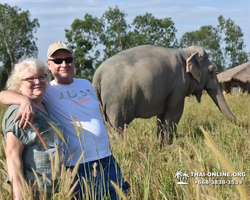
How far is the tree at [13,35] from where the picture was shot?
103 feet

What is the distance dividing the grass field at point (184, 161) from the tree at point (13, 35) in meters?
26.9

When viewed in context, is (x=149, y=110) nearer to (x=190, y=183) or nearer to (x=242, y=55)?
(x=190, y=183)

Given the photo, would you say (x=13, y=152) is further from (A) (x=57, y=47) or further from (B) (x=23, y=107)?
(A) (x=57, y=47)

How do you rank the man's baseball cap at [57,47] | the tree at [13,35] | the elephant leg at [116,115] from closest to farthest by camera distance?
the man's baseball cap at [57,47]
the elephant leg at [116,115]
the tree at [13,35]

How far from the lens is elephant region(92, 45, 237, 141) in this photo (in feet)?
17.9

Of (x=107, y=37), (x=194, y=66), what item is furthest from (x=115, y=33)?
(x=194, y=66)

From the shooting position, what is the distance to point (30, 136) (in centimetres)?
189

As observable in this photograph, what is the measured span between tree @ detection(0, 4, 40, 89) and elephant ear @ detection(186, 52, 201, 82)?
25.8m

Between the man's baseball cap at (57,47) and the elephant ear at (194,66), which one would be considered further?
the elephant ear at (194,66)

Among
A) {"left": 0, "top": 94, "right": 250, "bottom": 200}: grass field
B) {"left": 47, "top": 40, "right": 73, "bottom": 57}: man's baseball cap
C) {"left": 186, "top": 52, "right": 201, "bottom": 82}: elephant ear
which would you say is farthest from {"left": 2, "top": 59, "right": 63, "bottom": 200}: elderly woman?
{"left": 186, "top": 52, "right": 201, "bottom": 82}: elephant ear

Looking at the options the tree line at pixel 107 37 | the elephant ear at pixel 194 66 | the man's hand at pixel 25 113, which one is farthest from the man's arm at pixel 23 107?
the tree line at pixel 107 37

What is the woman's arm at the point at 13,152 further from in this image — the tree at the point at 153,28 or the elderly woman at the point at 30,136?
the tree at the point at 153,28

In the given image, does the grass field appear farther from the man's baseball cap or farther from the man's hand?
the man's baseball cap

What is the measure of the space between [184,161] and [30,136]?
890 mm
